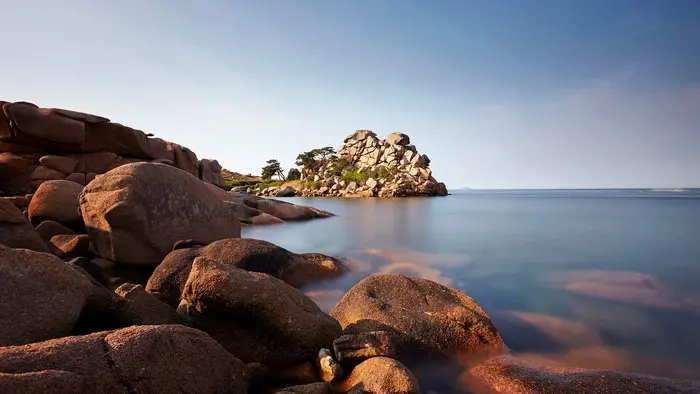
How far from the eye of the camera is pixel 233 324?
4426 mm

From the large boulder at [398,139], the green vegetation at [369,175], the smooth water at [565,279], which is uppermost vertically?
the large boulder at [398,139]

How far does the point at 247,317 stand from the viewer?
4340mm

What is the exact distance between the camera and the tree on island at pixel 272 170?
104 metres

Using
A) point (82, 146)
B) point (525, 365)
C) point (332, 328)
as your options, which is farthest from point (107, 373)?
point (82, 146)

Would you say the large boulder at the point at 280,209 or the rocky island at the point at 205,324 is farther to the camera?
the large boulder at the point at 280,209

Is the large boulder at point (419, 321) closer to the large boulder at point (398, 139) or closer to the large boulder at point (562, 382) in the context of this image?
the large boulder at point (562, 382)

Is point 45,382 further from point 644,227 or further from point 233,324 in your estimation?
point 644,227

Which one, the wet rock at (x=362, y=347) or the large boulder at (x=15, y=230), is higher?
the large boulder at (x=15, y=230)

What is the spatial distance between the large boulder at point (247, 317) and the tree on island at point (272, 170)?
335 ft

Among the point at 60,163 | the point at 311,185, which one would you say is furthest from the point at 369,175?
the point at 60,163

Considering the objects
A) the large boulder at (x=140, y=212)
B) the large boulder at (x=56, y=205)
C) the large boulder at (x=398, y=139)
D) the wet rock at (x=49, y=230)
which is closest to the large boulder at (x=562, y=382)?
the large boulder at (x=140, y=212)

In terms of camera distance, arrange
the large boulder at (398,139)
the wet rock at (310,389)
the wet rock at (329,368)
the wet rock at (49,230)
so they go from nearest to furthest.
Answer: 1. the wet rock at (310,389)
2. the wet rock at (329,368)
3. the wet rock at (49,230)
4. the large boulder at (398,139)

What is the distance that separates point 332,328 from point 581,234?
21.3 metres

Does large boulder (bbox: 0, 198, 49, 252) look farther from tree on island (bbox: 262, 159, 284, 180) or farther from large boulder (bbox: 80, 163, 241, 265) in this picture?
tree on island (bbox: 262, 159, 284, 180)
